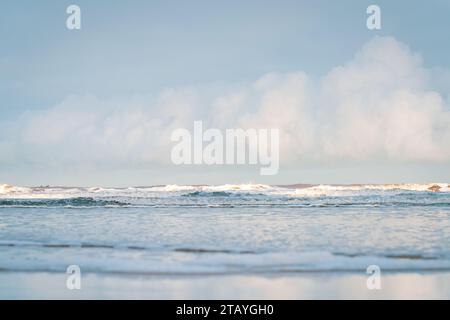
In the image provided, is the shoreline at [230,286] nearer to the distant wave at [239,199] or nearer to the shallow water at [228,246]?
the shallow water at [228,246]

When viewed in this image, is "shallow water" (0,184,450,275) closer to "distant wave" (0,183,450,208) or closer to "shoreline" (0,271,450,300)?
"shoreline" (0,271,450,300)

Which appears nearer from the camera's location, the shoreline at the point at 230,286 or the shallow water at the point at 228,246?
the shoreline at the point at 230,286

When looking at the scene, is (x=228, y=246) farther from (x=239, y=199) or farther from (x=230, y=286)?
(x=239, y=199)

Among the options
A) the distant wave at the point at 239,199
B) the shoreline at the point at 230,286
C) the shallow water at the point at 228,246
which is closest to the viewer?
the shoreline at the point at 230,286

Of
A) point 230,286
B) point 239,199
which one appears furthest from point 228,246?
point 239,199

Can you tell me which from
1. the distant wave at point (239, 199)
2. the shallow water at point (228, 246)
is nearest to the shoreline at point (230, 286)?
the shallow water at point (228, 246)

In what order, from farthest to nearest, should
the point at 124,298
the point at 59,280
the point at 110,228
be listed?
the point at 110,228 < the point at 59,280 < the point at 124,298

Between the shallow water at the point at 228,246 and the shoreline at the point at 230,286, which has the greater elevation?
the shallow water at the point at 228,246

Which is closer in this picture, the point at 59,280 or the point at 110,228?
the point at 59,280
